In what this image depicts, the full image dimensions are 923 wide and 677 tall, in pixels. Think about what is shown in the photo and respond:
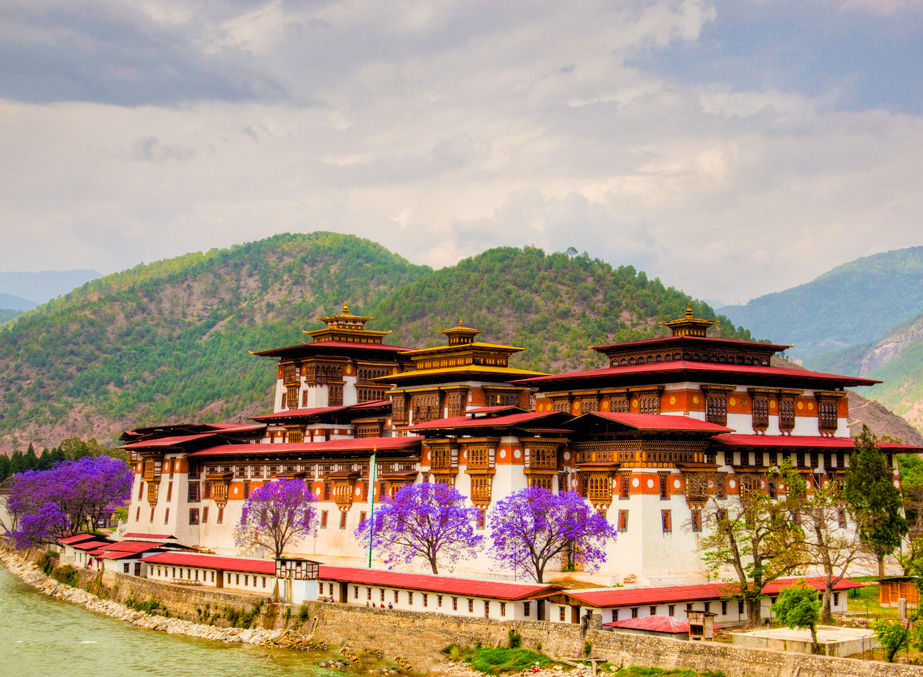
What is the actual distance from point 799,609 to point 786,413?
2970cm

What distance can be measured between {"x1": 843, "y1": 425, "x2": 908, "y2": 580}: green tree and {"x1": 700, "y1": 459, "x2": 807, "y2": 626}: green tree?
126 inches

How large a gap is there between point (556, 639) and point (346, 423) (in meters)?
45.5

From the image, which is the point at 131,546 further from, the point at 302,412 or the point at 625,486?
the point at 625,486

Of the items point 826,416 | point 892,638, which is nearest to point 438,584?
point 892,638

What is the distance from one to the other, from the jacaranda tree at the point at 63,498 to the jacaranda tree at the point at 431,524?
140 feet

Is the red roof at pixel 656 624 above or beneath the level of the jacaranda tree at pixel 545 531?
beneath

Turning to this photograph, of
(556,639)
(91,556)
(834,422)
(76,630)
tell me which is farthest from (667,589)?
(91,556)

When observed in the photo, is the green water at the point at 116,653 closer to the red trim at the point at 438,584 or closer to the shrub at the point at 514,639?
the red trim at the point at 438,584

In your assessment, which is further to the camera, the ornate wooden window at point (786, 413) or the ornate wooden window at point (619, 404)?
the ornate wooden window at point (786, 413)

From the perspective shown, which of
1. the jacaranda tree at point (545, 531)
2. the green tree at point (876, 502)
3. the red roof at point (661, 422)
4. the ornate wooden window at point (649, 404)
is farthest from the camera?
the ornate wooden window at point (649, 404)

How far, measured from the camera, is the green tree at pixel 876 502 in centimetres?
6116

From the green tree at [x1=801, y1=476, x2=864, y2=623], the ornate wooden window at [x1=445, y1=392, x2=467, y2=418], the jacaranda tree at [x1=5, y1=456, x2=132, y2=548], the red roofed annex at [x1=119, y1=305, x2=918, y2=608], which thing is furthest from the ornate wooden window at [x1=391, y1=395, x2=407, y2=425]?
the jacaranda tree at [x1=5, y1=456, x2=132, y2=548]

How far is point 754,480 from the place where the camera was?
67.1 metres

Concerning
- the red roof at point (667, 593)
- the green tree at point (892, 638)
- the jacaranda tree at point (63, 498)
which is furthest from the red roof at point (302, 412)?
the green tree at point (892, 638)
